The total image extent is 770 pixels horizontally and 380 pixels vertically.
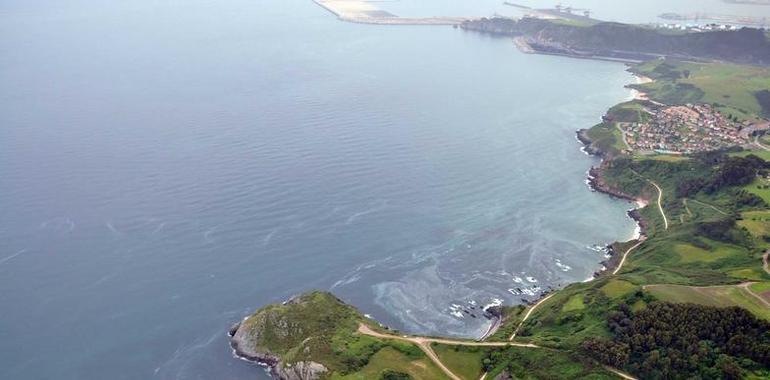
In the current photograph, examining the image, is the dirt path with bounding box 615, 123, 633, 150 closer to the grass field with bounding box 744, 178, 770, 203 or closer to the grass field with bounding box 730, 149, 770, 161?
the grass field with bounding box 730, 149, 770, 161

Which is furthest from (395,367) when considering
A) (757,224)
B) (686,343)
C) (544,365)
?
(757,224)

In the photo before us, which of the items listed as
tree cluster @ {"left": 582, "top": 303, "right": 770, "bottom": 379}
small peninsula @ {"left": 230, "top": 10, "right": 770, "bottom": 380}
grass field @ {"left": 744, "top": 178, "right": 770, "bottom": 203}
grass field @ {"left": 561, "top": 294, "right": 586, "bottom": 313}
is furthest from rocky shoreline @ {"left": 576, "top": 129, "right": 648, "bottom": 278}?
tree cluster @ {"left": 582, "top": 303, "right": 770, "bottom": 379}

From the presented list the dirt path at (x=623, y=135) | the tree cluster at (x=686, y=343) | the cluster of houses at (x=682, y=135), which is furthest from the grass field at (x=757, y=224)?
the dirt path at (x=623, y=135)

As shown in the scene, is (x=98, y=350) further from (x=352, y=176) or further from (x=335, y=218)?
(x=352, y=176)

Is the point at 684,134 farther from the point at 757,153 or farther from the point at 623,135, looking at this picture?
the point at 757,153

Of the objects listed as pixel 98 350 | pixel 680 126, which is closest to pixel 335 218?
pixel 98 350

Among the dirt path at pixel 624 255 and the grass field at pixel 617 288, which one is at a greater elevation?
the grass field at pixel 617 288

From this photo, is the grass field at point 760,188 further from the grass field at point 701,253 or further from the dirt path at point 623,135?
the dirt path at point 623,135
